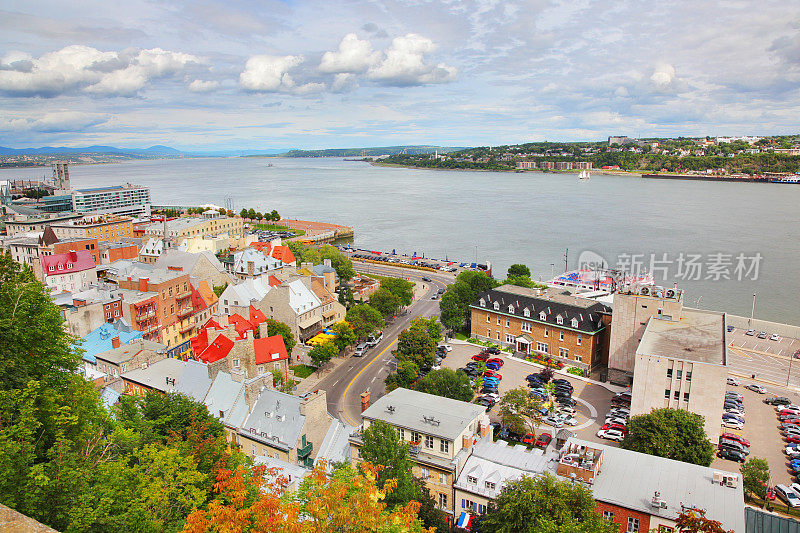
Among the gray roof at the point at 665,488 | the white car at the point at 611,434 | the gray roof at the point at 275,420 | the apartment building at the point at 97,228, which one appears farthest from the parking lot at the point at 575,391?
the apartment building at the point at 97,228

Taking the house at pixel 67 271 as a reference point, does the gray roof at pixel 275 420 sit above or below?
below

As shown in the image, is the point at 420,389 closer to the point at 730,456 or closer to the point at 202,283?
the point at 730,456

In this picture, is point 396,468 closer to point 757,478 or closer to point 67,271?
point 757,478

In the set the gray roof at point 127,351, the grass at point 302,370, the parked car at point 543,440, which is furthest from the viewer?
the grass at point 302,370

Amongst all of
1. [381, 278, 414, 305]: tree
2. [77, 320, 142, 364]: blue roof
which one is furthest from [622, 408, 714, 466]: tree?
[77, 320, 142, 364]: blue roof

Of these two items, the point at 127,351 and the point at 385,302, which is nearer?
the point at 127,351

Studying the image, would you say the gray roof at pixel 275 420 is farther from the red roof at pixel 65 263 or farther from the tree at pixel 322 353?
the red roof at pixel 65 263

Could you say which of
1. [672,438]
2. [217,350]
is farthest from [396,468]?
[217,350]
